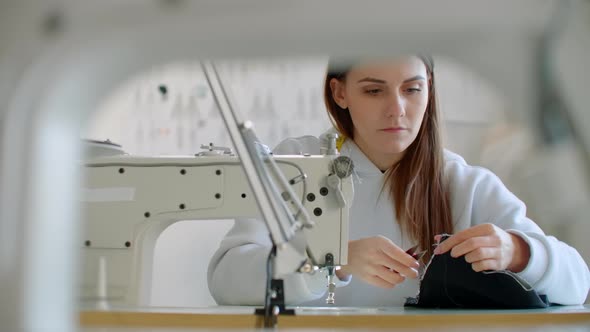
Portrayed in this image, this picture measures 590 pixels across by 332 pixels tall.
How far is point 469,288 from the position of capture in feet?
3.14

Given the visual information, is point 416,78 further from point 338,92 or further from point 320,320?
point 320,320

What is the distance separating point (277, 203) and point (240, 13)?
0.39m

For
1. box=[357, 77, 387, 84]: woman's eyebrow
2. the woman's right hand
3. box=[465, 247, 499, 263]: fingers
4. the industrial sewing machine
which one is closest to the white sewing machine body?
the woman's right hand

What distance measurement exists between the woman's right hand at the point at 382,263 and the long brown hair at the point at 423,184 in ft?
0.87

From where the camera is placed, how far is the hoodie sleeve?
104 cm

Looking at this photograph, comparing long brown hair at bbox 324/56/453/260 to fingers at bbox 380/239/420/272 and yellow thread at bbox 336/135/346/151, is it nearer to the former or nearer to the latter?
yellow thread at bbox 336/135/346/151

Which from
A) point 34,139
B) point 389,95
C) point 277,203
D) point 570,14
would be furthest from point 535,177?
point 34,139

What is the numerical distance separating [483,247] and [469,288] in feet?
0.22

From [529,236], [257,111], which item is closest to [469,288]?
[529,236]

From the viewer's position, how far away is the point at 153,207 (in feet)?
3.11

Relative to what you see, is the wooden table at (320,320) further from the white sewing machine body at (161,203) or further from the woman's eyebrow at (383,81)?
the woman's eyebrow at (383,81)

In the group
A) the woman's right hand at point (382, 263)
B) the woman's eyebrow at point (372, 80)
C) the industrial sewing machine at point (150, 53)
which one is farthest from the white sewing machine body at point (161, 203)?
the industrial sewing machine at point (150, 53)

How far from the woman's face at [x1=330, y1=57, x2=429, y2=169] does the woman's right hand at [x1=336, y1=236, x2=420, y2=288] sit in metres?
0.26

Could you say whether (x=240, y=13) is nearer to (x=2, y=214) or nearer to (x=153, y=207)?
(x=2, y=214)
